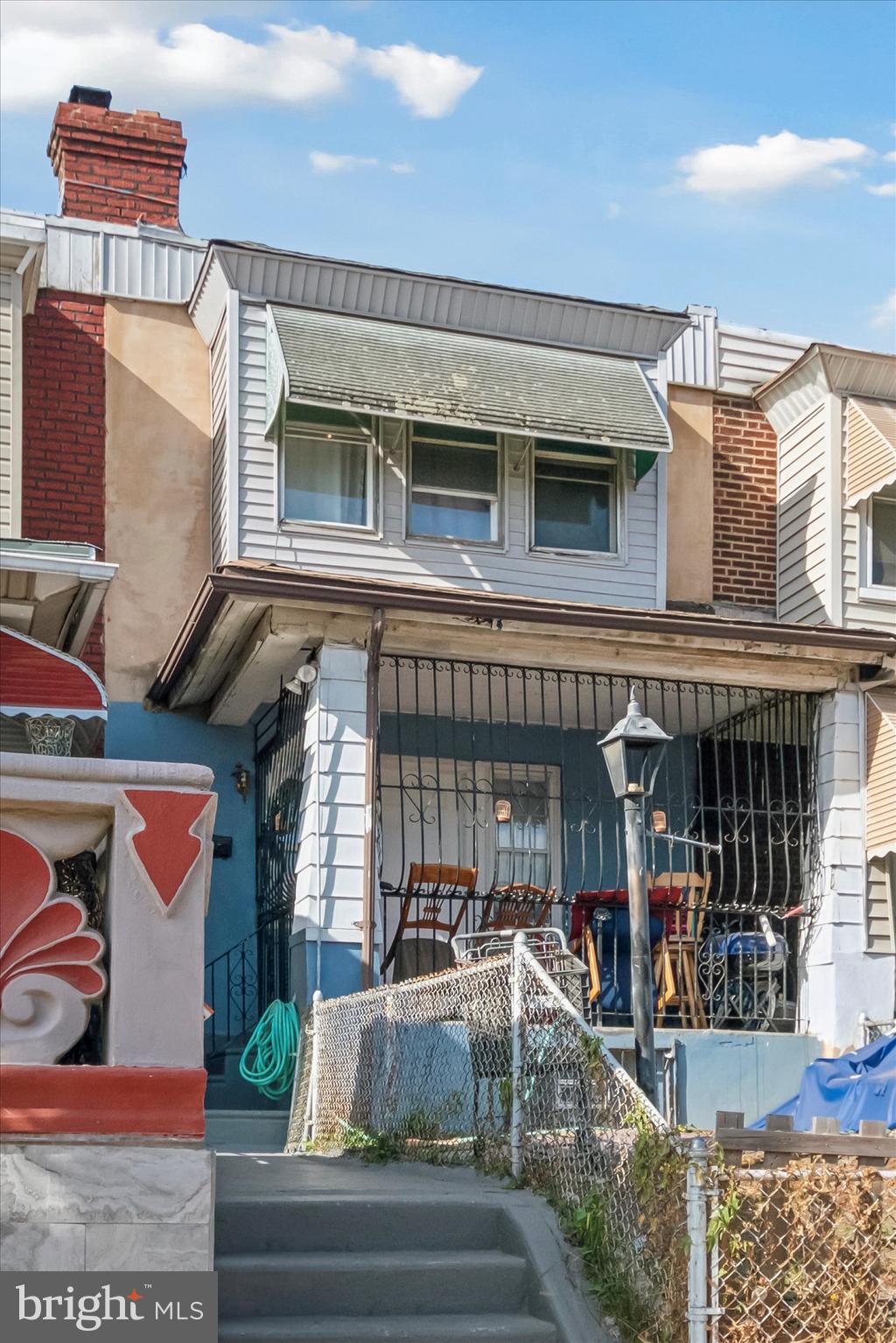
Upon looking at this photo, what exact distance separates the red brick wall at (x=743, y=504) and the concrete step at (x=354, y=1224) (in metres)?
8.46

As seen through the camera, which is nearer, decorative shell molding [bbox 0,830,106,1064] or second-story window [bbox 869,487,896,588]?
decorative shell molding [bbox 0,830,106,1064]

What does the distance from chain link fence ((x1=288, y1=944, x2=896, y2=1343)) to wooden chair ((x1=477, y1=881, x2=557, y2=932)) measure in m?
3.45

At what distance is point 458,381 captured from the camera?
1265 cm

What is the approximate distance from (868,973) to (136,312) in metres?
7.63

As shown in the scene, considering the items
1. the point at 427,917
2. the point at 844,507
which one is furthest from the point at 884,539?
the point at 427,917

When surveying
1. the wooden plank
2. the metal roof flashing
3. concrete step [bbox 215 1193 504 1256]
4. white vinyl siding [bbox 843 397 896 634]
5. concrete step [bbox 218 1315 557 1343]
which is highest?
the metal roof flashing

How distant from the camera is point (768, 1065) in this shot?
38.5 feet

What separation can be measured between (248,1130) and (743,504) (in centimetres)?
705

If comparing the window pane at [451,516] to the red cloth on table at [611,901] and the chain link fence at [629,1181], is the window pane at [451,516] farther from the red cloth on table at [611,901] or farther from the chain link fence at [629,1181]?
the chain link fence at [629,1181]

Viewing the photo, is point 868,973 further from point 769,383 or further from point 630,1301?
point 630,1301

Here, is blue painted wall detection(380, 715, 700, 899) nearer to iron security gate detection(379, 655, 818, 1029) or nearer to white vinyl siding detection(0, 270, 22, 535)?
iron security gate detection(379, 655, 818, 1029)

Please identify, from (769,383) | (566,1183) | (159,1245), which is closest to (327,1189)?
(566,1183)

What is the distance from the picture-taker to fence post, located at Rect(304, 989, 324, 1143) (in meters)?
9.55

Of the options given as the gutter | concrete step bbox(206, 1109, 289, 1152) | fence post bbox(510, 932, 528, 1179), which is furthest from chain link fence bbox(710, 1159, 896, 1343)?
the gutter
